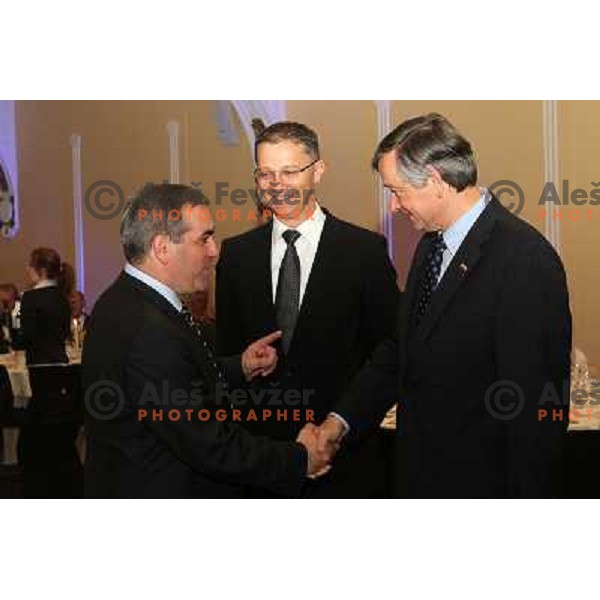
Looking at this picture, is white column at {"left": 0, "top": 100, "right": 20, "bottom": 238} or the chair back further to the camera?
white column at {"left": 0, "top": 100, "right": 20, "bottom": 238}

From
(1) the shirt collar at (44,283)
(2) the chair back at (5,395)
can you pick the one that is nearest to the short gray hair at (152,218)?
(2) the chair back at (5,395)

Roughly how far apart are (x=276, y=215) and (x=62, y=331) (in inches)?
116

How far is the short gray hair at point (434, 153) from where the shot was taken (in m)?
2.90

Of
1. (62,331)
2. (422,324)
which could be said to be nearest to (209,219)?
(422,324)

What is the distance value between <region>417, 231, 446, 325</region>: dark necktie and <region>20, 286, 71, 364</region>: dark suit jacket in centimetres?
376

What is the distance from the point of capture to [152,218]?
2709 millimetres

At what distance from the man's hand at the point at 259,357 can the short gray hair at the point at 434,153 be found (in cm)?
82

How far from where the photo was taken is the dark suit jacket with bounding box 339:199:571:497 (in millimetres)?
2662

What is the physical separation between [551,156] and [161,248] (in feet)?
15.8

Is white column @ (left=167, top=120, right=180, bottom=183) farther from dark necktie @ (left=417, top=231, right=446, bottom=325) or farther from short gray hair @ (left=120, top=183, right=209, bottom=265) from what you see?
short gray hair @ (left=120, top=183, right=209, bottom=265)

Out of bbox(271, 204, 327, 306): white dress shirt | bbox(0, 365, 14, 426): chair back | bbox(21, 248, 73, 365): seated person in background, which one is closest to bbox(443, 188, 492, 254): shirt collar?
bbox(271, 204, 327, 306): white dress shirt

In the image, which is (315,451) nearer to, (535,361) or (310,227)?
(535,361)

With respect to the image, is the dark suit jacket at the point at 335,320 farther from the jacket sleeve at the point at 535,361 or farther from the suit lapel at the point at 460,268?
the jacket sleeve at the point at 535,361

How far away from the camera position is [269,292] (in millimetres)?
3771
